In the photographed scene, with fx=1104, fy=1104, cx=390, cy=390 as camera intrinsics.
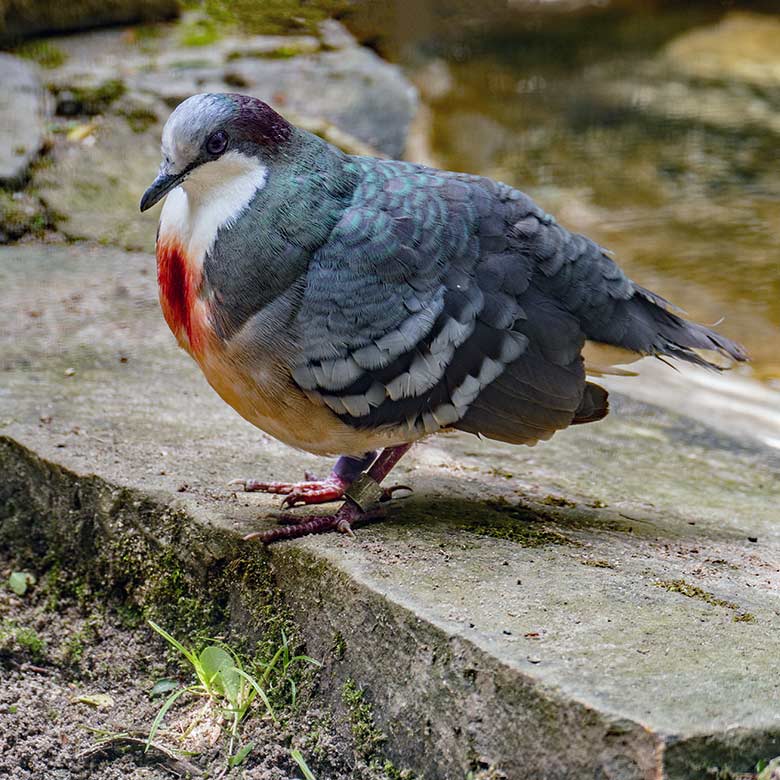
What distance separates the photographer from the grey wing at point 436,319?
10.8 ft

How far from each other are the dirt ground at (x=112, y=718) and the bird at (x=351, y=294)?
0.56m

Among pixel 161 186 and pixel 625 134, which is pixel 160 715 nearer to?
pixel 161 186

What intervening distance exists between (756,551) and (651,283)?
440 cm

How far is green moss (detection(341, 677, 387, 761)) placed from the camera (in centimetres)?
280

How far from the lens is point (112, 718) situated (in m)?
3.10

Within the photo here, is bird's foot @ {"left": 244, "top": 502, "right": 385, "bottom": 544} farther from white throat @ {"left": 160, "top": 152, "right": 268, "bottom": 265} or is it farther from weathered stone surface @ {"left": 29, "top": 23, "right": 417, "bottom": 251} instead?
weathered stone surface @ {"left": 29, "top": 23, "right": 417, "bottom": 251}

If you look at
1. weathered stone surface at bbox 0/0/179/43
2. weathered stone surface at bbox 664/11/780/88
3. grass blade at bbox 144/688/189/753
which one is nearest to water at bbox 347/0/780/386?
weathered stone surface at bbox 664/11/780/88

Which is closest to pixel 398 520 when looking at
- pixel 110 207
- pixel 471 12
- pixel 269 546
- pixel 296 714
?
pixel 269 546

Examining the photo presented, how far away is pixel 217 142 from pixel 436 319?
83 centimetres

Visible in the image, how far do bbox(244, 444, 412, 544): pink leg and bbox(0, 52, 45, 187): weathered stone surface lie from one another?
3.95 m

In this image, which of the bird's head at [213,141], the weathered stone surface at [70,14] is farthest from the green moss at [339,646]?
Result: the weathered stone surface at [70,14]

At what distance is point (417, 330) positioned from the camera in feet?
11.0

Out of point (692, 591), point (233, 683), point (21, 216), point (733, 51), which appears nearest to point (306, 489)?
point (233, 683)

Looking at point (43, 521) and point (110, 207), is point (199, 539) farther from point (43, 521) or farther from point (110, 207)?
point (110, 207)
